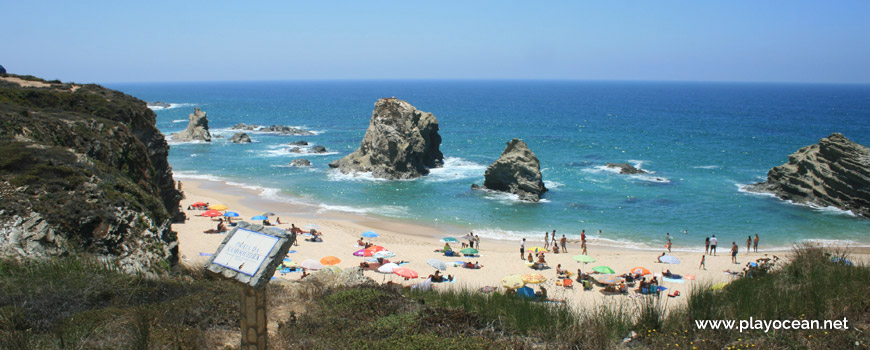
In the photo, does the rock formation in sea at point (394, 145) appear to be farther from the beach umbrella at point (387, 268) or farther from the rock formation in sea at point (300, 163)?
the beach umbrella at point (387, 268)

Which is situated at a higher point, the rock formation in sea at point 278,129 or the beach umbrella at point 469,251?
the rock formation in sea at point 278,129

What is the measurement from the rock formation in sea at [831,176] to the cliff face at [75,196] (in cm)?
4234

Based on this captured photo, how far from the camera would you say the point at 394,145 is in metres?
48.0

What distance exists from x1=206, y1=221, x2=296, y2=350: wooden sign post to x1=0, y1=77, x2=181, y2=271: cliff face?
748 centimetres

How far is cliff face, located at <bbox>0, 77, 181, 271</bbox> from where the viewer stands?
41.4ft

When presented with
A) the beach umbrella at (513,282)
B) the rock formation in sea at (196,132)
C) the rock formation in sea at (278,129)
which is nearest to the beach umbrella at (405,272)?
the beach umbrella at (513,282)

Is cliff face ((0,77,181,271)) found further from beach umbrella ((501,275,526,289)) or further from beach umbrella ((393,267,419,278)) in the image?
beach umbrella ((501,275,526,289))

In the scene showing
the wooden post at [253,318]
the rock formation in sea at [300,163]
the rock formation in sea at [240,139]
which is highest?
the wooden post at [253,318]

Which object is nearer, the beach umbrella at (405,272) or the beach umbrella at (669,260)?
the beach umbrella at (405,272)

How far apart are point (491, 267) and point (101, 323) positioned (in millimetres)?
19339

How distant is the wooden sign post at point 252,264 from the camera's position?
6.02 metres

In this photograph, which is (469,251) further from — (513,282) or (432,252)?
(513,282)

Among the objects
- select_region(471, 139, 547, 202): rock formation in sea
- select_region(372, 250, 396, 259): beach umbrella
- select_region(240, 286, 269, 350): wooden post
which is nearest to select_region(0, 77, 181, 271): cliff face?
select_region(240, 286, 269, 350): wooden post

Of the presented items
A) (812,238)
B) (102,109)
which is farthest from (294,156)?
(812,238)
